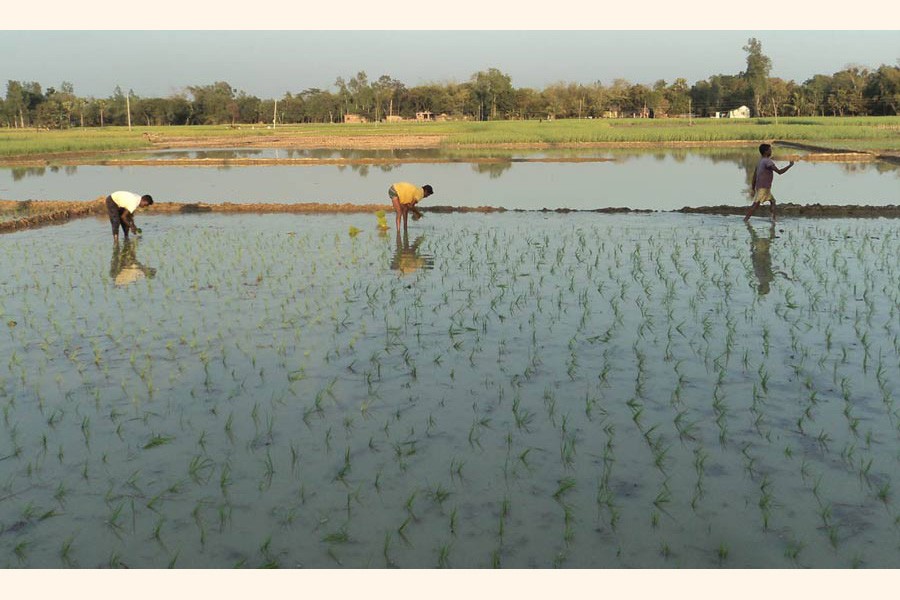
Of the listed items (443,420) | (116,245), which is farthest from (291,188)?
(443,420)

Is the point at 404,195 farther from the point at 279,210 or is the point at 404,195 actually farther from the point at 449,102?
the point at 449,102

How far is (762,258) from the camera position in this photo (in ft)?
31.4

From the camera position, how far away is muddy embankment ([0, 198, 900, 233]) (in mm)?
13258

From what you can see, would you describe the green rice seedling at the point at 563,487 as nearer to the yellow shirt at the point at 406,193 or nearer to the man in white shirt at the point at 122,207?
the yellow shirt at the point at 406,193

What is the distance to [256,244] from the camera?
1112 cm

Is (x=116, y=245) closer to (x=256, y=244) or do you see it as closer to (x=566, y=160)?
(x=256, y=244)

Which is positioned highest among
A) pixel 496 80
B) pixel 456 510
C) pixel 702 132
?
pixel 496 80

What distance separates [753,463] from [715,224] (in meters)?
8.82

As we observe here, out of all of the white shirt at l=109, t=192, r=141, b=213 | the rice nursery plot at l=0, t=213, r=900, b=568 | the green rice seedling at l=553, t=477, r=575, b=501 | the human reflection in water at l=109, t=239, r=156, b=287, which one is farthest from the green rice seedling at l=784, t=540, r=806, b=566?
the white shirt at l=109, t=192, r=141, b=213

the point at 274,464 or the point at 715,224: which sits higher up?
the point at 715,224

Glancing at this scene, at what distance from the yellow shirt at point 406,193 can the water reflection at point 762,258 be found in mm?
4621

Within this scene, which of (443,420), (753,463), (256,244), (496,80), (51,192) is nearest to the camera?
(753,463)

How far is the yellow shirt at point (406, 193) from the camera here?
11070 mm

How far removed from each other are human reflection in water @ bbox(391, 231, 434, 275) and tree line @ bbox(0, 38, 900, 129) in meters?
65.5
